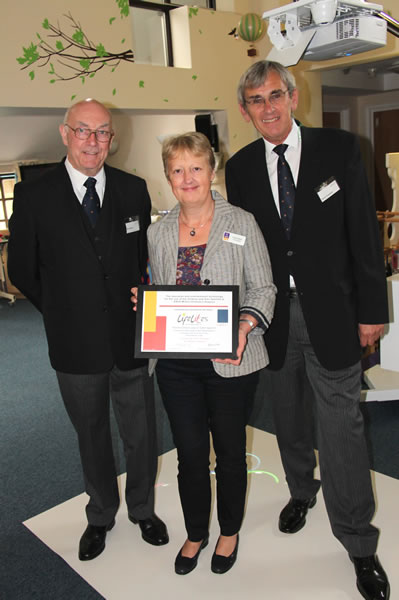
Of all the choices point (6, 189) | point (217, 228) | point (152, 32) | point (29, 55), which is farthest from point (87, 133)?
point (6, 189)

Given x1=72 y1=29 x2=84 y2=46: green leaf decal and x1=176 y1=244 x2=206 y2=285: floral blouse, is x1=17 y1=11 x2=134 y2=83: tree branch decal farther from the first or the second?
x1=176 y1=244 x2=206 y2=285: floral blouse

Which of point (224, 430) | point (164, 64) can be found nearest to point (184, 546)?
point (224, 430)

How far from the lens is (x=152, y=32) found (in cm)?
624

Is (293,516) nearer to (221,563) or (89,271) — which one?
(221,563)

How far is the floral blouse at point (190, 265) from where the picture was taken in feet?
6.02

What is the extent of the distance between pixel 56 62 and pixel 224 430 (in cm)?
439

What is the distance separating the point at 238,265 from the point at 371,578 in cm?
116

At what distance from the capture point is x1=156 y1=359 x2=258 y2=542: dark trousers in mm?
1854

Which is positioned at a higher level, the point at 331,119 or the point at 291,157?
the point at 331,119

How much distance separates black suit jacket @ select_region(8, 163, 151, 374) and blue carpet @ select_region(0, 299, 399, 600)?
834 millimetres

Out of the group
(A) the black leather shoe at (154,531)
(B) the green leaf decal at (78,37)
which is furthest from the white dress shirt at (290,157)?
(B) the green leaf decal at (78,37)

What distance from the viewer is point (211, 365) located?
1.84 meters

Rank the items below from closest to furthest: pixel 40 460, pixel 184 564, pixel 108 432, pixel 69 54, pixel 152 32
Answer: pixel 184 564, pixel 108 432, pixel 40 460, pixel 69 54, pixel 152 32

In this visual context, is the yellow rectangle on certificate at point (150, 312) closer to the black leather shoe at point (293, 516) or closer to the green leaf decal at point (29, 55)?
the black leather shoe at point (293, 516)
